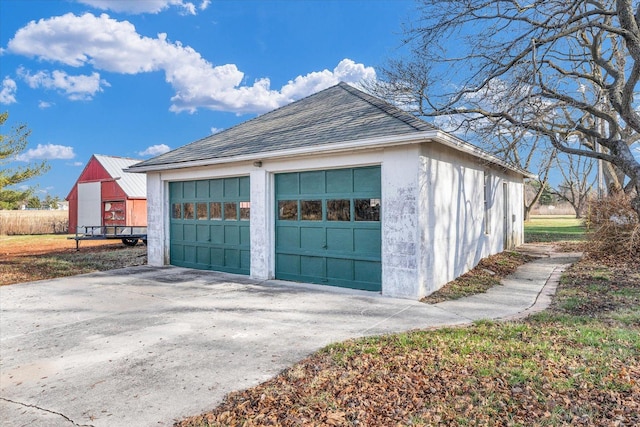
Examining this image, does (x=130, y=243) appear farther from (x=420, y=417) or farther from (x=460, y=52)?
(x=420, y=417)

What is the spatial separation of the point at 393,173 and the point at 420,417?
4.78 meters

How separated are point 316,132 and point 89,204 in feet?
76.8

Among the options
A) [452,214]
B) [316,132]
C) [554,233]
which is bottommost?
[554,233]

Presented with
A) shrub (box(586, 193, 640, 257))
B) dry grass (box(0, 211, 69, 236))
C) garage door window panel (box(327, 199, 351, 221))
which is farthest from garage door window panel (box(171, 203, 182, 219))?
dry grass (box(0, 211, 69, 236))

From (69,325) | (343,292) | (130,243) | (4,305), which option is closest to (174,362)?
(69,325)

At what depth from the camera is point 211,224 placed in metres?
10.2

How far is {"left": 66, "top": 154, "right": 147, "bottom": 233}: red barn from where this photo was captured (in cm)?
2386

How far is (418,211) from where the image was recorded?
266 inches

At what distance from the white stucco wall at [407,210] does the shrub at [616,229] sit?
344 cm

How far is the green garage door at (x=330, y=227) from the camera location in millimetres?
7484

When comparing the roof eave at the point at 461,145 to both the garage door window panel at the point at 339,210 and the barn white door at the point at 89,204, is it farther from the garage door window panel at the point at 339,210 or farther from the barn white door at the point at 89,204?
the barn white door at the point at 89,204

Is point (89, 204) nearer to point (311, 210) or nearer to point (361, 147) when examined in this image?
point (311, 210)

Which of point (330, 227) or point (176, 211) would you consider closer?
point (330, 227)

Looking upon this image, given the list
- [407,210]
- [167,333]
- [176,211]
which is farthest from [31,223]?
[407,210]
